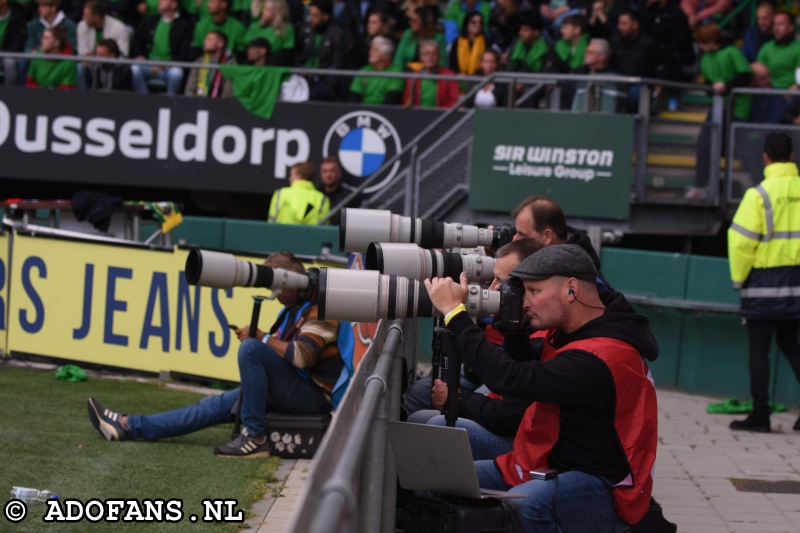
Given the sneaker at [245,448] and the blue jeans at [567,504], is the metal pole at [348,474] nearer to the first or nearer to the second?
the blue jeans at [567,504]

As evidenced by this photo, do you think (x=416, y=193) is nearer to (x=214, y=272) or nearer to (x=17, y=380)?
(x=17, y=380)

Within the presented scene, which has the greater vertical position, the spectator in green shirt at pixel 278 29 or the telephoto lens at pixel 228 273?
the spectator in green shirt at pixel 278 29

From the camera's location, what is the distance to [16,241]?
954 cm

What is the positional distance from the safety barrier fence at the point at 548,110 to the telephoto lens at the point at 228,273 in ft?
18.0

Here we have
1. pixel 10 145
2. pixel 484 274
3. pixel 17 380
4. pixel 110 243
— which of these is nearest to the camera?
pixel 484 274

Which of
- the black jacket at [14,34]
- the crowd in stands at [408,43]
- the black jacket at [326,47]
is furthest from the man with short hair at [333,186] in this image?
the black jacket at [14,34]

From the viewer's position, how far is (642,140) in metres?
10.9

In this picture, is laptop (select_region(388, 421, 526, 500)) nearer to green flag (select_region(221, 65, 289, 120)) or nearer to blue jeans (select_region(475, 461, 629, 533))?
blue jeans (select_region(475, 461, 629, 533))

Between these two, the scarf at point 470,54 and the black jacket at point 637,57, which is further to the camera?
the scarf at point 470,54

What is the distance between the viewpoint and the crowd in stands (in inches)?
460

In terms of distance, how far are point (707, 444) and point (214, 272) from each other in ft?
13.3

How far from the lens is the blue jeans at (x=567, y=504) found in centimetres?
365

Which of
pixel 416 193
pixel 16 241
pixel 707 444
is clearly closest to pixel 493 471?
pixel 707 444

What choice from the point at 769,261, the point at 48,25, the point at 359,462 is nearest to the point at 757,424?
the point at 769,261
